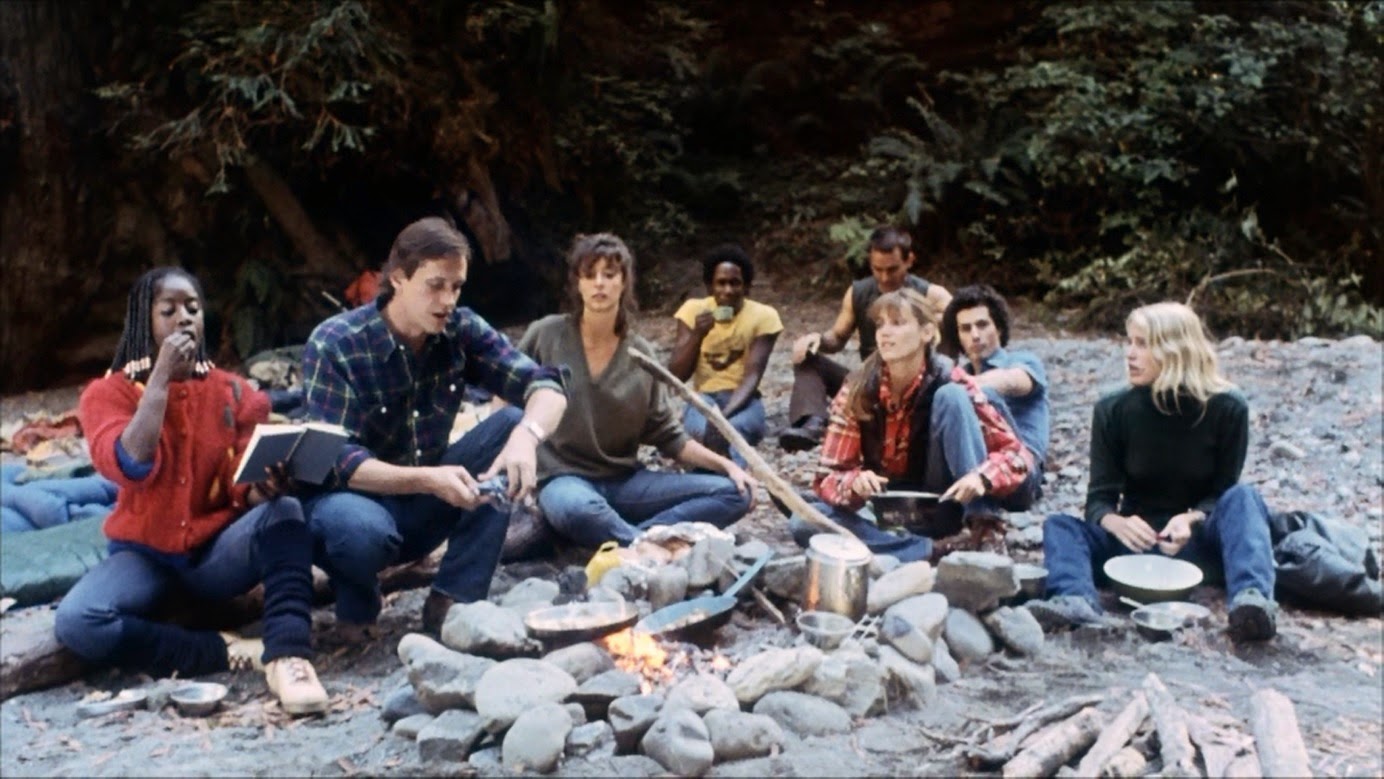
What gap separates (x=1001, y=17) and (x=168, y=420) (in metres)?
11.3

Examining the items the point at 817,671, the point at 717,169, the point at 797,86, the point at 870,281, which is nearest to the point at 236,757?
the point at 817,671

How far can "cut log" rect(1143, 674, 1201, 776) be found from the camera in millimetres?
2611

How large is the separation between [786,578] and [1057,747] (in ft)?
3.66

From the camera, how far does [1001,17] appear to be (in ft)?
42.2

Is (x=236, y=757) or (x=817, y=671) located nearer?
(x=236, y=757)

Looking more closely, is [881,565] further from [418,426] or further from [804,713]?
[418,426]

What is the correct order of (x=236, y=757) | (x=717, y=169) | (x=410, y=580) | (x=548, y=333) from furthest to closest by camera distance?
(x=717, y=169), (x=548, y=333), (x=410, y=580), (x=236, y=757)

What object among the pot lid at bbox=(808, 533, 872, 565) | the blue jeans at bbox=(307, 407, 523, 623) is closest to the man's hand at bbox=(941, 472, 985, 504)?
the pot lid at bbox=(808, 533, 872, 565)

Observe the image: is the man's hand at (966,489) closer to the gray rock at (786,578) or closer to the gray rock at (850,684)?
the gray rock at (786,578)

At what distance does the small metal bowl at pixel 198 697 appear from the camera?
3143mm

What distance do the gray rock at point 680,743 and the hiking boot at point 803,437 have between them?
3.14 meters

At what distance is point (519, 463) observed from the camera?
3539 mm

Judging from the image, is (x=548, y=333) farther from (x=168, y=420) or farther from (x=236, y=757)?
(x=236, y=757)

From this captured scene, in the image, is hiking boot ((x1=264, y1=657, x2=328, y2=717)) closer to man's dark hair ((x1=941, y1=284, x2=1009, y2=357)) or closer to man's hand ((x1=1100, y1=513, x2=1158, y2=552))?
man's hand ((x1=1100, y1=513, x2=1158, y2=552))
